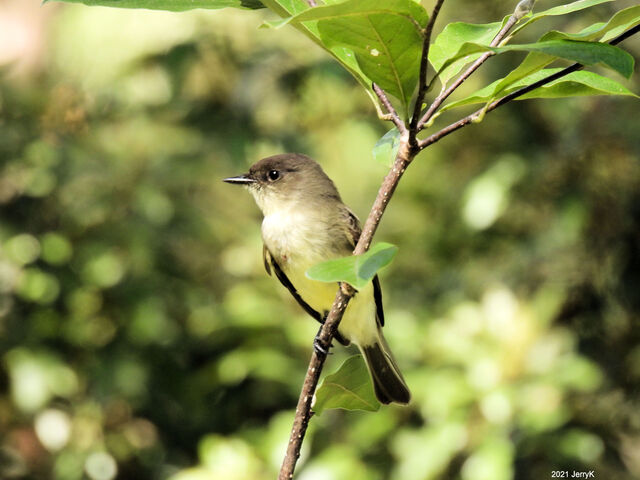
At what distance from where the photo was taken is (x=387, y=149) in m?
1.61

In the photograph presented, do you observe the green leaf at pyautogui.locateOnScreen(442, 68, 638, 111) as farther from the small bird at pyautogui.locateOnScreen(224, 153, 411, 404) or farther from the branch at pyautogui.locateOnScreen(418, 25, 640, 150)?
the small bird at pyautogui.locateOnScreen(224, 153, 411, 404)

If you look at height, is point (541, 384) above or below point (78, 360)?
above

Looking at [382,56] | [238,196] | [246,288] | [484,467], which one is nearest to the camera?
[382,56]

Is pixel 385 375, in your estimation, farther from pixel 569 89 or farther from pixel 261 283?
pixel 569 89

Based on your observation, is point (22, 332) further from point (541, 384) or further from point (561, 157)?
point (561, 157)

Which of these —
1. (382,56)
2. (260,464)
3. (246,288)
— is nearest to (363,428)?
(260,464)

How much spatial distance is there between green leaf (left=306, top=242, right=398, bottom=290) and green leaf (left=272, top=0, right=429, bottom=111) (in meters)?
0.27

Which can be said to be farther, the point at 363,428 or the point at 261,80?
the point at 261,80

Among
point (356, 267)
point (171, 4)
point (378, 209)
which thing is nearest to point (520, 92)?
point (378, 209)

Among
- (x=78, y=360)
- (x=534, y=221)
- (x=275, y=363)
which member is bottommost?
(x=78, y=360)

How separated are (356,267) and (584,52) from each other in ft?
1.46

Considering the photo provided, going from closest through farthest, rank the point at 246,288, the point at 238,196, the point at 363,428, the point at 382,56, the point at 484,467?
the point at 382,56 → the point at 484,467 → the point at 363,428 → the point at 246,288 → the point at 238,196

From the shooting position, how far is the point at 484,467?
3584mm

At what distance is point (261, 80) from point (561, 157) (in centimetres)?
171
